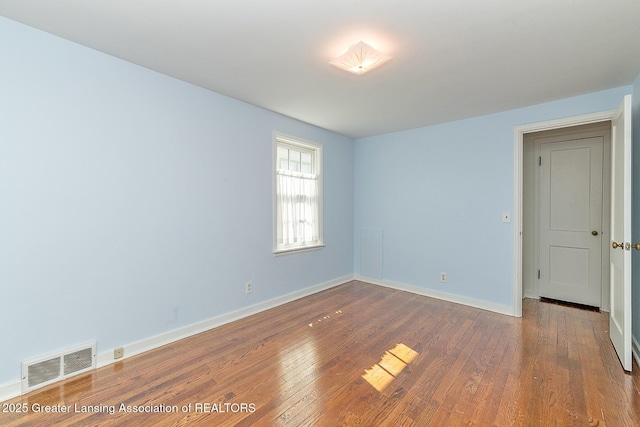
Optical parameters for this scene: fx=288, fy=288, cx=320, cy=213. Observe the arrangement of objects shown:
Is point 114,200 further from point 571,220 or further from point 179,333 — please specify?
point 571,220

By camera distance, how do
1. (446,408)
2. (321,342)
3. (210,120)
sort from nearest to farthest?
(446,408) → (321,342) → (210,120)

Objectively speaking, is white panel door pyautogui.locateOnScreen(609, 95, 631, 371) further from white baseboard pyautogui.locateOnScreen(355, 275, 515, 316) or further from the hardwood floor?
white baseboard pyautogui.locateOnScreen(355, 275, 515, 316)

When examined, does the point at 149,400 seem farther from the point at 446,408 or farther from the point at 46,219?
the point at 446,408

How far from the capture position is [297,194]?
13.1ft

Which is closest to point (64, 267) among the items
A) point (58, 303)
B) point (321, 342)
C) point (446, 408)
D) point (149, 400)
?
point (58, 303)

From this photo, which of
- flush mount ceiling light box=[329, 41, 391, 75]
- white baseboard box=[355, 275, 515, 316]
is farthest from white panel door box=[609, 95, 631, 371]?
flush mount ceiling light box=[329, 41, 391, 75]

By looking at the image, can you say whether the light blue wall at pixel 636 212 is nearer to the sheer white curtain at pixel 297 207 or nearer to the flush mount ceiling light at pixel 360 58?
the flush mount ceiling light at pixel 360 58

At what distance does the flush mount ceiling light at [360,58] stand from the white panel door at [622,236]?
6.20 feet

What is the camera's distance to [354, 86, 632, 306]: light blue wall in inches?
134

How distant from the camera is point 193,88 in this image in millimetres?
2777

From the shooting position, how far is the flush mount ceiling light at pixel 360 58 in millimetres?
2021

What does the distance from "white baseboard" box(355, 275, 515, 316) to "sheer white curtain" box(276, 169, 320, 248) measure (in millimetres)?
1264

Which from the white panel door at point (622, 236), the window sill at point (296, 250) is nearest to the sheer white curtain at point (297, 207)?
the window sill at point (296, 250)

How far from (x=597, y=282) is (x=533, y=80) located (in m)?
2.73
